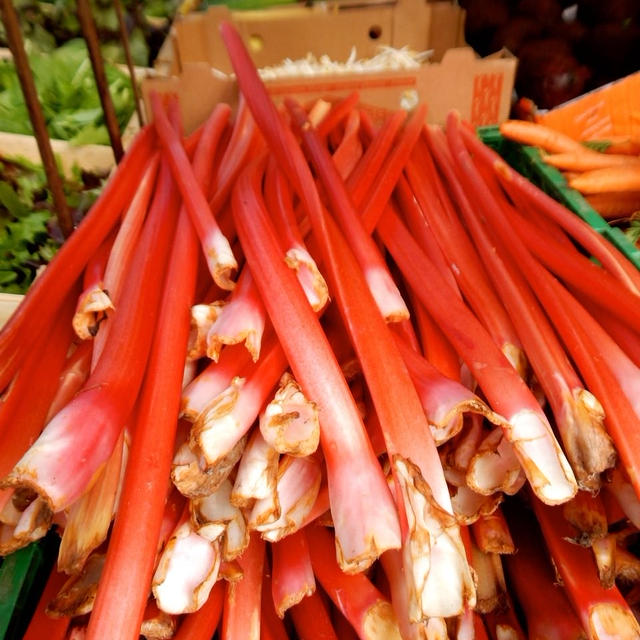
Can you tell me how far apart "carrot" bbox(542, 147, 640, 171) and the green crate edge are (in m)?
Answer: 0.02

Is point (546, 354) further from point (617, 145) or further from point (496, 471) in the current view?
point (617, 145)

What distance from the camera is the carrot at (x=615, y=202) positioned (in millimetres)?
1351

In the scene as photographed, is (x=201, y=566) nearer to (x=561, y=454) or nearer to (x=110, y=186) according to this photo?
(x=561, y=454)

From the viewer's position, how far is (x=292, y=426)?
2.28 ft

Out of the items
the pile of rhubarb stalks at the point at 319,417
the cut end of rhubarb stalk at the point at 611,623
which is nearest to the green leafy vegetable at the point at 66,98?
the pile of rhubarb stalks at the point at 319,417

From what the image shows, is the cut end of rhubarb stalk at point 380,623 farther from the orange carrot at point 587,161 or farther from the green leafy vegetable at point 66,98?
the green leafy vegetable at point 66,98

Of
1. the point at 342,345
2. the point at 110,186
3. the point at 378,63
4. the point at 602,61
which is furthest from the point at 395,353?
the point at 602,61

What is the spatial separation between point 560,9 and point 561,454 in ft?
5.78

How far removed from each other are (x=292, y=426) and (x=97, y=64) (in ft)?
3.28

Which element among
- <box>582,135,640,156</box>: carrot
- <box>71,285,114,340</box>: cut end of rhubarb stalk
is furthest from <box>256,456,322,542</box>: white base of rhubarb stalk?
<box>582,135,640,156</box>: carrot

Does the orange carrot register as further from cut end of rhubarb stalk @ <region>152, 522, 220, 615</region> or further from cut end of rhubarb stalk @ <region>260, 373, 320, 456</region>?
cut end of rhubarb stalk @ <region>152, 522, 220, 615</region>

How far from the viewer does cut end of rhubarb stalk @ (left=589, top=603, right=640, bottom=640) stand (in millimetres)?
774

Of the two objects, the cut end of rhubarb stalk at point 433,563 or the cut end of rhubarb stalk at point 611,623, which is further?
the cut end of rhubarb stalk at point 611,623

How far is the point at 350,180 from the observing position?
1162mm
